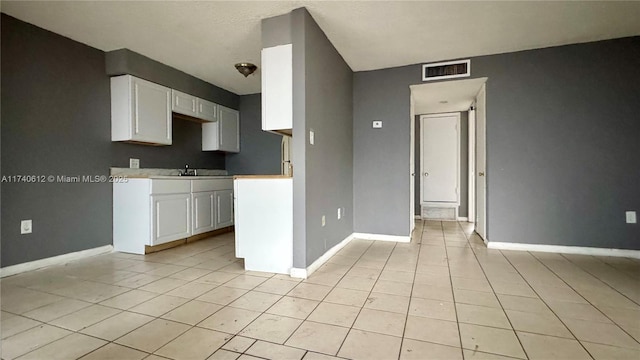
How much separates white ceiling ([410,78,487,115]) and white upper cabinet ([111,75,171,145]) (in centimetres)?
329

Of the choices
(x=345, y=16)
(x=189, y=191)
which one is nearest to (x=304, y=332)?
(x=345, y=16)

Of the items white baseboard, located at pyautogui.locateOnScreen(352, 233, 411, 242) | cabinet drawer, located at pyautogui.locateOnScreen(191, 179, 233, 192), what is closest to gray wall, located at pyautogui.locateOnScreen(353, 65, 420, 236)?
white baseboard, located at pyautogui.locateOnScreen(352, 233, 411, 242)

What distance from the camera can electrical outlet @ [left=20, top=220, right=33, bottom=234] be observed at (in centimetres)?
267

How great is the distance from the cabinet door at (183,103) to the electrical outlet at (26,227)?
1.92 m

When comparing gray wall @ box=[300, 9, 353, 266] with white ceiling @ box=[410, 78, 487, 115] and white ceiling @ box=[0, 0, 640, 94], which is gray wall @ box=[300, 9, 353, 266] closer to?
white ceiling @ box=[0, 0, 640, 94]

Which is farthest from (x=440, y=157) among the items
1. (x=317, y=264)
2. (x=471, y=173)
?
(x=317, y=264)

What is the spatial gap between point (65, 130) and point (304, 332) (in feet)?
10.4

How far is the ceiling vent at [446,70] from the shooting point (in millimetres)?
3541

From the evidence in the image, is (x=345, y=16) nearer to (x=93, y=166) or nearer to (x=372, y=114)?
(x=372, y=114)

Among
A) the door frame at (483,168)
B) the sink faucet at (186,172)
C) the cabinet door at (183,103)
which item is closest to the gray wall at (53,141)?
the cabinet door at (183,103)

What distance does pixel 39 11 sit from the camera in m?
2.51

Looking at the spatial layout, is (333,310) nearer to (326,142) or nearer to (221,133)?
(326,142)

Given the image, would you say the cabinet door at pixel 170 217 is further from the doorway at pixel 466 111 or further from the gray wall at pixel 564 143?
the gray wall at pixel 564 143

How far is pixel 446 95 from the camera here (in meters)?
4.28
